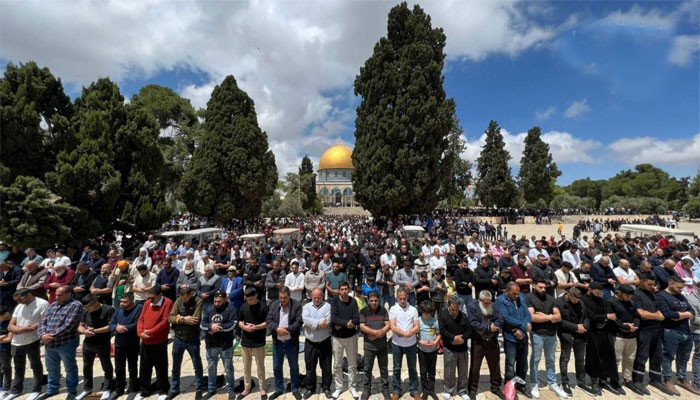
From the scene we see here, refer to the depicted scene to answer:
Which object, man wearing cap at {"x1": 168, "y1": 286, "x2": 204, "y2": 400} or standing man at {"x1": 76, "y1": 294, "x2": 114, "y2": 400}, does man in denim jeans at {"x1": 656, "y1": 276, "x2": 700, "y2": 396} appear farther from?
standing man at {"x1": 76, "y1": 294, "x2": 114, "y2": 400}

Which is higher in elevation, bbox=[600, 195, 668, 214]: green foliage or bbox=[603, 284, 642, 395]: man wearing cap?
bbox=[600, 195, 668, 214]: green foliage

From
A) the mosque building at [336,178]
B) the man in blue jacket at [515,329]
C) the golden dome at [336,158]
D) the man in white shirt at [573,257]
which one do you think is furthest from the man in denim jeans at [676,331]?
the golden dome at [336,158]

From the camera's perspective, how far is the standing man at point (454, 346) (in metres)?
4.28

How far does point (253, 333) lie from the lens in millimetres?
4391

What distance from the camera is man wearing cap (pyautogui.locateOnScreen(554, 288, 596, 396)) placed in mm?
4543

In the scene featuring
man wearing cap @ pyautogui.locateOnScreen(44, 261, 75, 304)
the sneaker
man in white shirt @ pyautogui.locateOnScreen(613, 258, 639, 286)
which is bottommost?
the sneaker

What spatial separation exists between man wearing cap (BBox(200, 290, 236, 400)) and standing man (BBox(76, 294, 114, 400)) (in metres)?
1.31

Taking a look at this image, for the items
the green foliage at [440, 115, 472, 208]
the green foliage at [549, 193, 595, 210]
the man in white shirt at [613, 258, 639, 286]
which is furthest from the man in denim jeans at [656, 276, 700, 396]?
the green foliage at [549, 193, 595, 210]

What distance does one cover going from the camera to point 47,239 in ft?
36.4

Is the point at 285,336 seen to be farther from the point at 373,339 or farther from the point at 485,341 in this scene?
the point at 485,341

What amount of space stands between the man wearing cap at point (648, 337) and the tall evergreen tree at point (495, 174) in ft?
105

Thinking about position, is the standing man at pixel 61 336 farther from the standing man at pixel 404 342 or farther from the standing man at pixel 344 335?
the standing man at pixel 404 342

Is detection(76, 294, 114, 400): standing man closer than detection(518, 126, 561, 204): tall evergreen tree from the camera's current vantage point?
Yes

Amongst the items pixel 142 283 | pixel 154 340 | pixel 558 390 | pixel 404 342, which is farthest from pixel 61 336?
pixel 558 390
